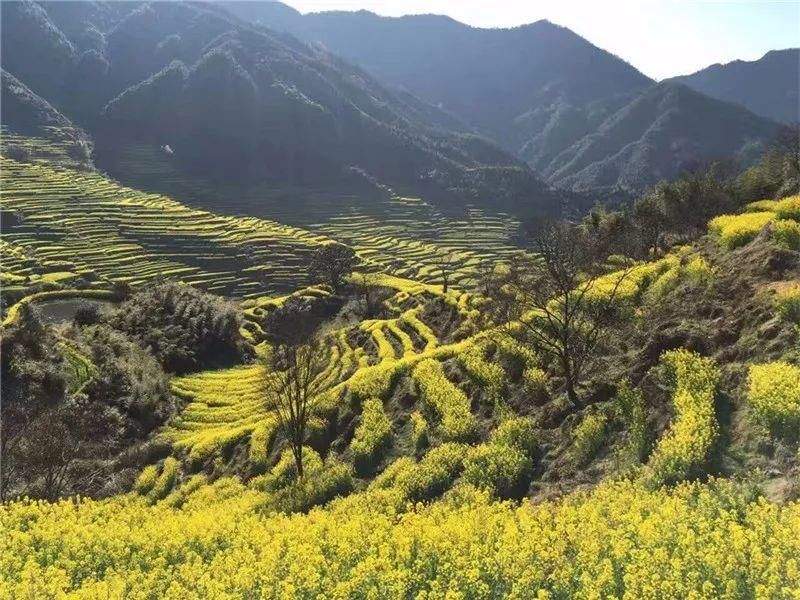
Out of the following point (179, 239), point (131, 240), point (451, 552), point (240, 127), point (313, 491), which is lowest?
point (131, 240)

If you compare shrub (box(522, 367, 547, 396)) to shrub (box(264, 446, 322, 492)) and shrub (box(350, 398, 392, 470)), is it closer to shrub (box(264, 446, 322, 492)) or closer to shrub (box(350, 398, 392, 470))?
shrub (box(350, 398, 392, 470))

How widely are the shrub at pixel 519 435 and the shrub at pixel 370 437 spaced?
176 inches

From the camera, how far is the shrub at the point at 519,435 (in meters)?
17.8

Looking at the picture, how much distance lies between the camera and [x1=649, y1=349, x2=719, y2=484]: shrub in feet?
43.8

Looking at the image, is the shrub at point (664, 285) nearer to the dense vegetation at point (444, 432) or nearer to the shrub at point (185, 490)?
the dense vegetation at point (444, 432)

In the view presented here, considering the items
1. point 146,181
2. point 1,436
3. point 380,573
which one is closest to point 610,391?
point 380,573

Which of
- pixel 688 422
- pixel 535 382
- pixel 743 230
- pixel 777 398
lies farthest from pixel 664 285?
pixel 777 398

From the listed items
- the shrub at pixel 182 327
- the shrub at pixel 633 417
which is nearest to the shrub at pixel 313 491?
the shrub at pixel 633 417

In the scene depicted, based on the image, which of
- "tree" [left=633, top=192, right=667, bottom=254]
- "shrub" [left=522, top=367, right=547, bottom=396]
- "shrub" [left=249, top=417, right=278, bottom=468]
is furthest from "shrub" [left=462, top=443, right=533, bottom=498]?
"tree" [left=633, top=192, right=667, bottom=254]

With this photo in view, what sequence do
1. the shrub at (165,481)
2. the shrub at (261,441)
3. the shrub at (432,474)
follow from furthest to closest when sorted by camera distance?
the shrub at (165,481)
the shrub at (261,441)
the shrub at (432,474)

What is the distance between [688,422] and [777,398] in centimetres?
191

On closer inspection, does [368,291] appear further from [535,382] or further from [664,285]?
[535,382]

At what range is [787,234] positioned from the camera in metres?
22.5

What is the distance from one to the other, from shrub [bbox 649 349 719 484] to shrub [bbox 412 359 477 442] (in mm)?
6608
